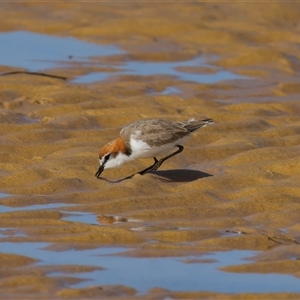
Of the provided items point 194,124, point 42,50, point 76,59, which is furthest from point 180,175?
point 42,50

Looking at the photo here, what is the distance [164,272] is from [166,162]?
12.3 feet

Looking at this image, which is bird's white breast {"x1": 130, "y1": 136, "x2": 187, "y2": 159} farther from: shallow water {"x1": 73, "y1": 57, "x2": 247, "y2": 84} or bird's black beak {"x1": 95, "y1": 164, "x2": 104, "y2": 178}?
shallow water {"x1": 73, "y1": 57, "x2": 247, "y2": 84}

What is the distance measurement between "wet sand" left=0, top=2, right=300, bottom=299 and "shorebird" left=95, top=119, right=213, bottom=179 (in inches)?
9.6

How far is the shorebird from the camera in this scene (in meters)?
9.73

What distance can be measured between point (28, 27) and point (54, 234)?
32.9 ft

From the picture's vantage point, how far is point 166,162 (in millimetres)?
10617

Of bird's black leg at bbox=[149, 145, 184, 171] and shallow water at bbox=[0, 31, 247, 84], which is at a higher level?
bird's black leg at bbox=[149, 145, 184, 171]

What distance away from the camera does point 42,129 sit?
1127 cm

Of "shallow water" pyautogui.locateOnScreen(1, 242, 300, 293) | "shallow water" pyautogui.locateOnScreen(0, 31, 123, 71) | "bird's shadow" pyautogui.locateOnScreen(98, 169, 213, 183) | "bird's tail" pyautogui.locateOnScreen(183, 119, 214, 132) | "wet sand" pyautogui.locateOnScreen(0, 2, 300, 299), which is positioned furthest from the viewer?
"shallow water" pyautogui.locateOnScreen(0, 31, 123, 71)

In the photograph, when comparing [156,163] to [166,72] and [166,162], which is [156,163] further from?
[166,72]

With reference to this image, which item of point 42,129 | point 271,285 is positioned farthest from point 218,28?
point 271,285

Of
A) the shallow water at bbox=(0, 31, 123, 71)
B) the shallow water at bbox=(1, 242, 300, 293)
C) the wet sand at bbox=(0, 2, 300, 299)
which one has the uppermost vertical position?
the shallow water at bbox=(1, 242, 300, 293)

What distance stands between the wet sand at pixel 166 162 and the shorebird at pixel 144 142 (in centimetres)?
24

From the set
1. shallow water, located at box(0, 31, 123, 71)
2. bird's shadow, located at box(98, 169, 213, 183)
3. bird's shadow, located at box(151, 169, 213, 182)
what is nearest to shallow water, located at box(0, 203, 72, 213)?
bird's shadow, located at box(98, 169, 213, 183)
